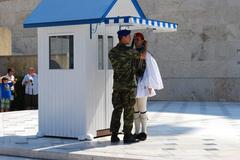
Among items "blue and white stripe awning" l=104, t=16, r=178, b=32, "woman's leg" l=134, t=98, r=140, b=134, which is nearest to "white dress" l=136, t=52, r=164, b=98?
"woman's leg" l=134, t=98, r=140, b=134

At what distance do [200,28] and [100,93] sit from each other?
1035cm

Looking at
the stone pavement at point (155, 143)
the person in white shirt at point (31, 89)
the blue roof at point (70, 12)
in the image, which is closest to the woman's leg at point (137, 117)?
the stone pavement at point (155, 143)

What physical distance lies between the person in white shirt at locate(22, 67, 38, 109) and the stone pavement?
4160mm

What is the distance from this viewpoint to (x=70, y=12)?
30.8 feet

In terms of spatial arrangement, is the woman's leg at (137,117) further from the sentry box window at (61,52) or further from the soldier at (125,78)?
the sentry box window at (61,52)

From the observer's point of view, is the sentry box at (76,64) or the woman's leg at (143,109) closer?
the woman's leg at (143,109)

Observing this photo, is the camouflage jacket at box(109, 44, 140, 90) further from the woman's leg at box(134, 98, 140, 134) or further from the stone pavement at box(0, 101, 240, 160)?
the stone pavement at box(0, 101, 240, 160)

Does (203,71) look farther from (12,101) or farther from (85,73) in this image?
(85,73)

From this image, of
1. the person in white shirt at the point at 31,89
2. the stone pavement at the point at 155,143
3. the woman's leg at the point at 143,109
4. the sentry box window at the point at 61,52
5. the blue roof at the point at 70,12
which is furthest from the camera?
the person in white shirt at the point at 31,89

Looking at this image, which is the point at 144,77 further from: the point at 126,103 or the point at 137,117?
the point at 137,117

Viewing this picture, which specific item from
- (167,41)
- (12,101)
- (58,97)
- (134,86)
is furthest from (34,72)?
(134,86)

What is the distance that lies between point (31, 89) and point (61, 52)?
847 cm

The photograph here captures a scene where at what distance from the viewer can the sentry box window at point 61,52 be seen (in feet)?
31.0

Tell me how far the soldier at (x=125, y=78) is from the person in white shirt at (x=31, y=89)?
9269 millimetres
